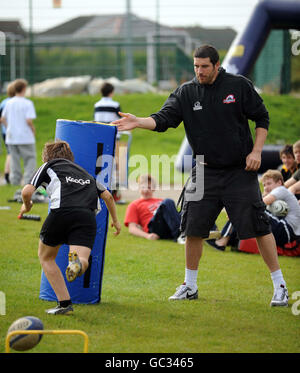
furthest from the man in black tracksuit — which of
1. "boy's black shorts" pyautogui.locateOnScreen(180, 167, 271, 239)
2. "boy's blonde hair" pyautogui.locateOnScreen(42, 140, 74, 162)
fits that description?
"boy's blonde hair" pyautogui.locateOnScreen(42, 140, 74, 162)

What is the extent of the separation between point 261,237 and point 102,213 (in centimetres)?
136

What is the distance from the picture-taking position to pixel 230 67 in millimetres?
15539

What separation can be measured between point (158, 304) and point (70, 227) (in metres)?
1.14

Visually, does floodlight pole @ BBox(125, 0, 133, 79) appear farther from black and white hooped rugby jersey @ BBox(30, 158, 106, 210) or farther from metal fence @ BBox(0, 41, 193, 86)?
black and white hooped rugby jersey @ BBox(30, 158, 106, 210)

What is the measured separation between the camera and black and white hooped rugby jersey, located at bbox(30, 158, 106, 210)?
5355mm

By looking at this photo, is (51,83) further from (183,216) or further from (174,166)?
(183,216)

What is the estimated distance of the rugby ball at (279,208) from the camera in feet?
27.0

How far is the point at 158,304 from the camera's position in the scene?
19.5ft

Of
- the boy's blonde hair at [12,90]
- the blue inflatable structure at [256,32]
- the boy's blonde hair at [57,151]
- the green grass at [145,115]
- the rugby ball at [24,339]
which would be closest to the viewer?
the rugby ball at [24,339]

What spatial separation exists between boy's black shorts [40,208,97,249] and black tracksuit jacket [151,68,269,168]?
3.43 feet

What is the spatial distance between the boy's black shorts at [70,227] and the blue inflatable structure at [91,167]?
0.43 meters

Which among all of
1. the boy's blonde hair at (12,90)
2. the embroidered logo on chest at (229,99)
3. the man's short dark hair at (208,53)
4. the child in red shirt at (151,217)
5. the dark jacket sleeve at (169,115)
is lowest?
the child in red shirt at (151,217)

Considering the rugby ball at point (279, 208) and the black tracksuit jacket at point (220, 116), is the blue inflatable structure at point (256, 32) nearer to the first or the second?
the rugby ball at point (279, 208)

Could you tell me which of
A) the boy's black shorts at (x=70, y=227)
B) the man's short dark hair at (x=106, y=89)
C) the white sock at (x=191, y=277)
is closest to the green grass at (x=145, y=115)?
the man's short dark hair at (x=106, y=89)
